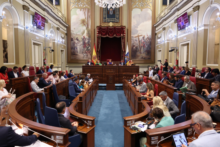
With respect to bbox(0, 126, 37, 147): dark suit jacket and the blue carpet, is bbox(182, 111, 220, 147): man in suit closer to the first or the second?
bbox(0, 126, 37, 147): dark suit jacket

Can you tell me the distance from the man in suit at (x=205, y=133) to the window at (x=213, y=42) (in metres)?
6.79

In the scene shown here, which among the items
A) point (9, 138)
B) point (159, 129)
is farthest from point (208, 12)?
point (9, 138)

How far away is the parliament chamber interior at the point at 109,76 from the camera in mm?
1921

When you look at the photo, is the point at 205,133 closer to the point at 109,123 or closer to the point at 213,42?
the point at 109,123

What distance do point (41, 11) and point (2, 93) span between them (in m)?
7.73

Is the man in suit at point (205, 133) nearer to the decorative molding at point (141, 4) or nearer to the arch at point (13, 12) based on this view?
the arch at point (13, 12)

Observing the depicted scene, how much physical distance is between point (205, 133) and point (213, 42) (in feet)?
24.5

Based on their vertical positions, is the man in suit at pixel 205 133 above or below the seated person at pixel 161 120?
above

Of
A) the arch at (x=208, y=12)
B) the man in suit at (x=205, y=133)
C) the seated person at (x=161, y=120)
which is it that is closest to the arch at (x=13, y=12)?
the seated person at (x=161, y=120)

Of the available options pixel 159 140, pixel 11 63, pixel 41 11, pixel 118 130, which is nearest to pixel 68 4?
pixel 41 11

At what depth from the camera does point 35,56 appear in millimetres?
9094

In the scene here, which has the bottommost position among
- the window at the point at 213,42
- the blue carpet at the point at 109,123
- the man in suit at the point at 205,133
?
the blue carpet at the point at 109,123

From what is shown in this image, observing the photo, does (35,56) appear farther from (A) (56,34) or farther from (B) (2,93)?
(B) (2,93)

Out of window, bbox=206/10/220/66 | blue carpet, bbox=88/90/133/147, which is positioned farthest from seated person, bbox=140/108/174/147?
window, bbox=206/10/220/66
